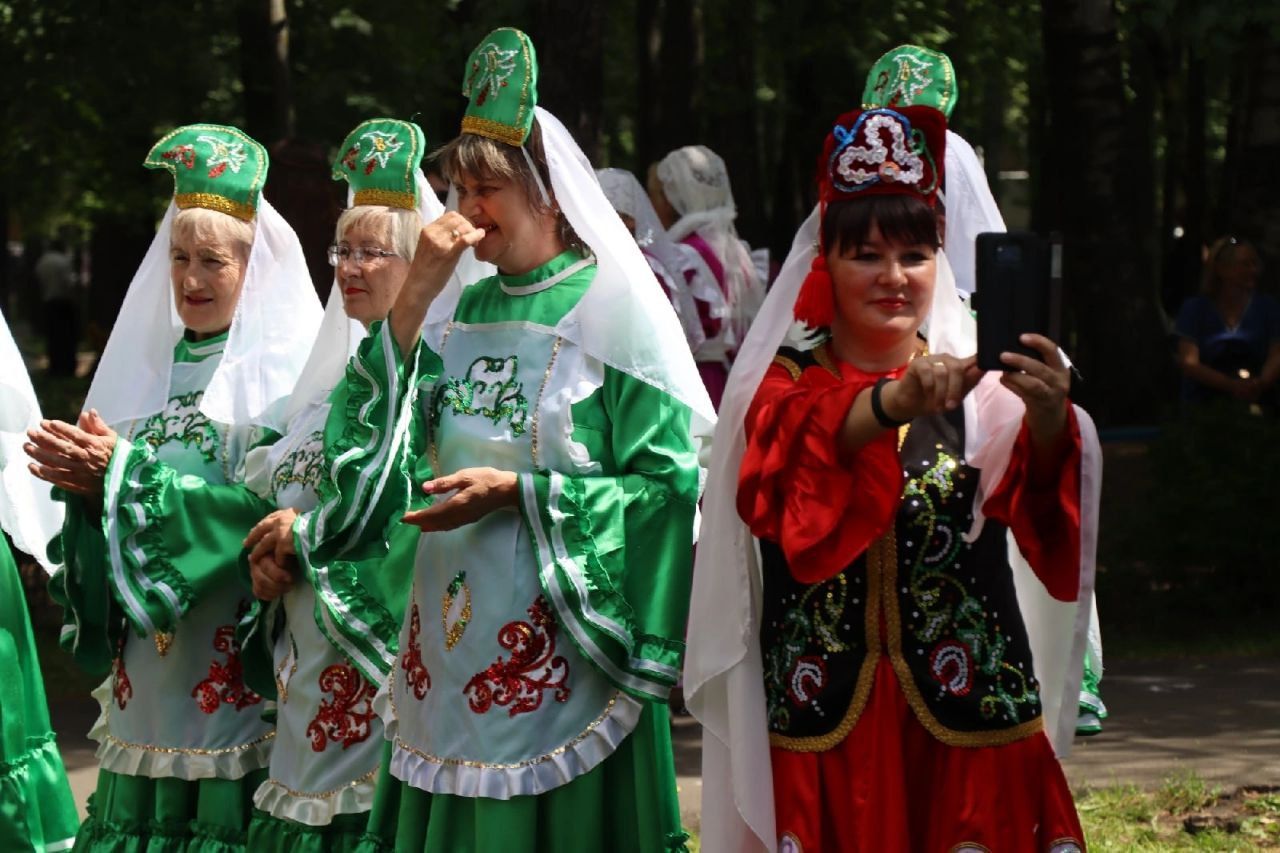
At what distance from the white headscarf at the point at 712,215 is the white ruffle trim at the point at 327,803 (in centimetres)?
424

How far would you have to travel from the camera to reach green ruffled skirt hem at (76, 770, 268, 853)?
5621 mm

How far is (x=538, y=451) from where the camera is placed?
15.3 ft

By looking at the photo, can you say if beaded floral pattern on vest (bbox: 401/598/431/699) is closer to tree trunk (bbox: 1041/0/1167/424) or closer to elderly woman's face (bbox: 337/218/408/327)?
elderly woman's face (bbox: 337/218/408/327)

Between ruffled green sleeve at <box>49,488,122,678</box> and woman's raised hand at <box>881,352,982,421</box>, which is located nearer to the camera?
woman's raised hand at <box>881,352,982,421</box>

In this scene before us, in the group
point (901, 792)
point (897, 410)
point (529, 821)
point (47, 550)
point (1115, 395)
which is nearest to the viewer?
point (897, 410)

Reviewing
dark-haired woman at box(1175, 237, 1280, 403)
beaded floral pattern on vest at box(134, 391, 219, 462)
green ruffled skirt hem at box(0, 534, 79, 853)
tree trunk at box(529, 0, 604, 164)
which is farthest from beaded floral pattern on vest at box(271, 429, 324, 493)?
dark-haired woman at box(1175, 237, 1280, 403)

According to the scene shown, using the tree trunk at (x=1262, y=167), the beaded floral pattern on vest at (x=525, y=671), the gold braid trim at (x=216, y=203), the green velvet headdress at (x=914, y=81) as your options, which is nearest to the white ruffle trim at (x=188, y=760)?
the beaded floral pattern on vest at (x=525, y=671)

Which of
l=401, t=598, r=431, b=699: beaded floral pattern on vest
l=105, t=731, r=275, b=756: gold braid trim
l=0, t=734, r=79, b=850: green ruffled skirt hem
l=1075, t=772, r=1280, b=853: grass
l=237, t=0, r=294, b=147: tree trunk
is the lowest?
l=1075, t=772, r=1280, b=853: grass

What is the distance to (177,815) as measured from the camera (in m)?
5.67

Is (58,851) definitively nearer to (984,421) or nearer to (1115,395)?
(984,421)

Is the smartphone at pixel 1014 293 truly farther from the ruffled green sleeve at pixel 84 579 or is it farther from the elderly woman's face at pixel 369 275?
the ruffled green sleeve at pixel 84 579

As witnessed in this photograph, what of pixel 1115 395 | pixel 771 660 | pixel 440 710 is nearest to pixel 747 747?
pixel 771 660

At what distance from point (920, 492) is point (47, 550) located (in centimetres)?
305

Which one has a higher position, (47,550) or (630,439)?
(630,439)
